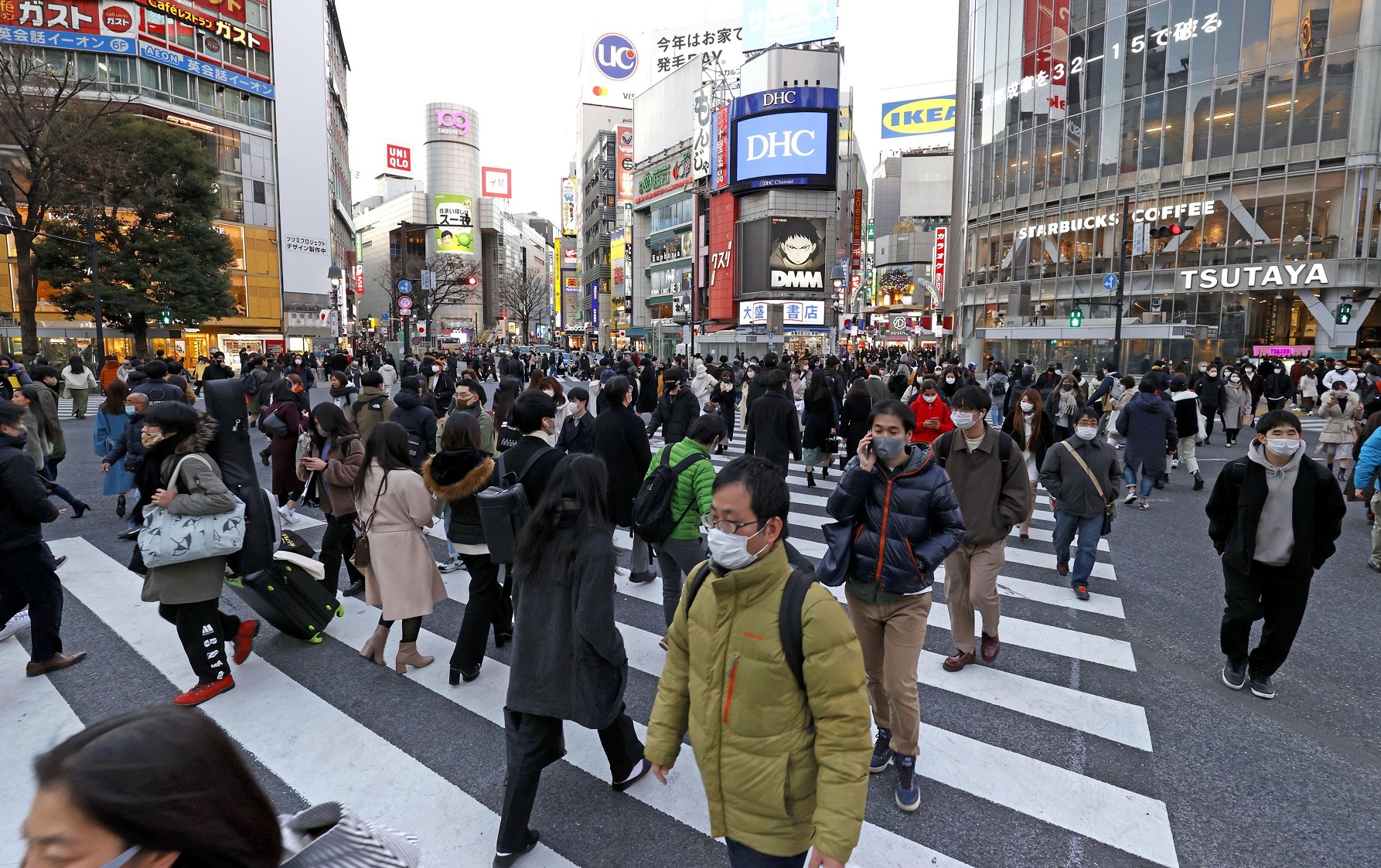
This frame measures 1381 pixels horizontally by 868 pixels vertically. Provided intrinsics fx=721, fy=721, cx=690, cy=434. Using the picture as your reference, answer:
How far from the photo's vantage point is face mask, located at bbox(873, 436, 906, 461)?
360cm

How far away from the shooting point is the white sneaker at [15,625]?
554cm

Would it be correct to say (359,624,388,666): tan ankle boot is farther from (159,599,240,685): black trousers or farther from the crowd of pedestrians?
(159,599,240,685): black trousers

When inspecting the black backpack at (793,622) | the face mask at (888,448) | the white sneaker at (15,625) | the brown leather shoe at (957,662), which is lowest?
the brown leather shoe at (957,662)

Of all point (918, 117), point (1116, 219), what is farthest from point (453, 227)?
point (1116, 219)

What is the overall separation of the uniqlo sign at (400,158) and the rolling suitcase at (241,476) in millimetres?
167401

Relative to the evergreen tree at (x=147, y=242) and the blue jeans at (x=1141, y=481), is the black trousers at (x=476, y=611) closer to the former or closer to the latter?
the blue jeans at (x=1141, y=481)

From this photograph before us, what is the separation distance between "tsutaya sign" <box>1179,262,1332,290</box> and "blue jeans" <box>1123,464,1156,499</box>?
27501 millimetres

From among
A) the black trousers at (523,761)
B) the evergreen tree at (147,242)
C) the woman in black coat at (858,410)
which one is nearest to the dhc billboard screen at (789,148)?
the evergreen tree at (147,242)

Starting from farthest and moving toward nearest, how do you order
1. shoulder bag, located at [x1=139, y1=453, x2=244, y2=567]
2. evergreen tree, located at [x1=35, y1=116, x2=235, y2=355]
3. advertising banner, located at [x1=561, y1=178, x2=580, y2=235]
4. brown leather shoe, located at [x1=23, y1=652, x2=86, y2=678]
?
advertising banner, located at [x1=561, y1=178, x2=580, y2=235] → evergreen tree, located at [x1=35, y1=116, x2=235, y2=355] → brown leather shoe, located at [x1=23, y1=652, x2=86, y2=678] → shoulder bag, located at [x1=139, y1=453, x2=244, y2=567]

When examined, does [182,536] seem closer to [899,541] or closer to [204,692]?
[204,692]

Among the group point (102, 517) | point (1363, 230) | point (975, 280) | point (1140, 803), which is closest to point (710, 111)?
point (975, 280)

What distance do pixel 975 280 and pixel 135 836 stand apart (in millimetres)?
49074

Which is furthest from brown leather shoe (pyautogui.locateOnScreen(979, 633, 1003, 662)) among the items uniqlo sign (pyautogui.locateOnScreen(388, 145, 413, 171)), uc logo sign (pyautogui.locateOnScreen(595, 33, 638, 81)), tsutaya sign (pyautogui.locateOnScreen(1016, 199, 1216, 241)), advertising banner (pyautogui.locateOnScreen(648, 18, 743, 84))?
uniqlo sign (pyautogui.locateOnScreen(388, 145, 413, 171))

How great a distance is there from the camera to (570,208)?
445 feet
